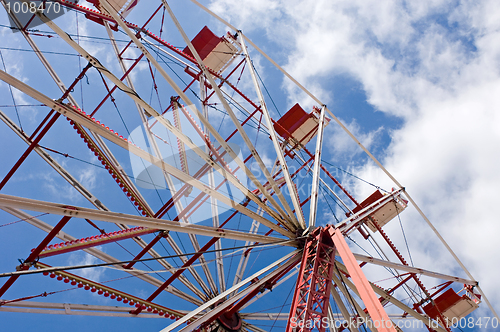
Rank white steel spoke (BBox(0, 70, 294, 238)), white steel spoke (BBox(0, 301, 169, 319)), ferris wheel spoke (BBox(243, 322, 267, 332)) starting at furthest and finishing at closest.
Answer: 1. ferris wheel spoke (BBox(243, 322, 267, 332))
2. white steel spoke (BBox(0, 301, 169, 319))
3. white steel spoke (BBox(0, 70, 294, 238))

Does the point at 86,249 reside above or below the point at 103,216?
above

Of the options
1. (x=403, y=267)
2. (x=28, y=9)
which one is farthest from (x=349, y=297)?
(x=28, y=9)

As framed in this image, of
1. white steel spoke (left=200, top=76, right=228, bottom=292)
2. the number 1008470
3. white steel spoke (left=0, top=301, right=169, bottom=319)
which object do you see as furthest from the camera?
white steel spoke (left=200, top=76, right=228, bottom=292)

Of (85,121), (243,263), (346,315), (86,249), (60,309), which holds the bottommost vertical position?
(346,315)

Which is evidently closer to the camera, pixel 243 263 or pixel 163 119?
pixel 163 119

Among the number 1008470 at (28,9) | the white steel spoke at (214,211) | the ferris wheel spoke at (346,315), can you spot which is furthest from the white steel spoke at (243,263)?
the number 1008470 at (28,9)

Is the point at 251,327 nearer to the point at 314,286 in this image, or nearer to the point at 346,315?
the point at 346,315

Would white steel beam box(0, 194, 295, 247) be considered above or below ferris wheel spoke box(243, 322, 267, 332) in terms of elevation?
above

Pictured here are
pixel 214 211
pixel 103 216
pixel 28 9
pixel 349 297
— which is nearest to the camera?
pixel 103 216

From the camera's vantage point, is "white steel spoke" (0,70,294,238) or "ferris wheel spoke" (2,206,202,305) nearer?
"white steel spoke" (0,70,294,238)

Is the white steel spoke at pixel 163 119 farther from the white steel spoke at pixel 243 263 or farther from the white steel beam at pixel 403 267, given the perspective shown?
the white steel spoke at pixel 243 263

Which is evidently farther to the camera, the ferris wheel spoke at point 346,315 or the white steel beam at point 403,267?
the white steel beam at point 403,267

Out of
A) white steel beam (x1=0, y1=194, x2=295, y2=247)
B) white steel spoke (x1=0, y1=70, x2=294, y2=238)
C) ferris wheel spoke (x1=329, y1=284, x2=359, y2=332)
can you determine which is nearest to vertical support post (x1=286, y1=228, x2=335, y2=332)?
ferris wheel spoke (x1=329, y1=284, x2=359, y2=332)

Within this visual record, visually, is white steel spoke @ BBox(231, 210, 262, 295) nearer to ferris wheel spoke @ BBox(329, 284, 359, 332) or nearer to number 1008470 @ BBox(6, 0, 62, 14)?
ferris wheel spoke @ BBox(329, 284, 359, 332)
